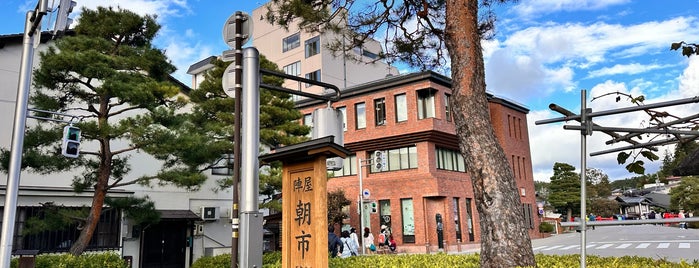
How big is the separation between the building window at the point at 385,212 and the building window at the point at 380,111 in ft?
15.5

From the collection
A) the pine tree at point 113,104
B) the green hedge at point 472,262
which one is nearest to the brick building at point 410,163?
the pine tree at point 113,104

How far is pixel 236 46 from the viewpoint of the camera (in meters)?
5.06

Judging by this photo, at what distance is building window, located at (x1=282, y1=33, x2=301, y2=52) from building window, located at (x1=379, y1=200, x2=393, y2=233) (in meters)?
16.4

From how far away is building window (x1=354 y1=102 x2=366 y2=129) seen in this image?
30534 millimetres

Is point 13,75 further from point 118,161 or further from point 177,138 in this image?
point 177,138

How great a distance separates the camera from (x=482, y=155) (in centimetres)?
664

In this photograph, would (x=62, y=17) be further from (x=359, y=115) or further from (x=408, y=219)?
(x=359, y=115)

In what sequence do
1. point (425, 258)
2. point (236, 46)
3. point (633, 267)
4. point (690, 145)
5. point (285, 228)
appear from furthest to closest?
point (425, 258) < point (285, 228) < point (633, 267) < point (236, 46) < point (690, 145)

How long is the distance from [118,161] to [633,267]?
12.6 meters

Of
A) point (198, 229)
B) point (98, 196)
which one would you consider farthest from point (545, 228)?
point (98, 196)

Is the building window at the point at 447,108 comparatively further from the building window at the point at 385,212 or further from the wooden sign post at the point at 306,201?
the wooden sign post at the point at 306,201

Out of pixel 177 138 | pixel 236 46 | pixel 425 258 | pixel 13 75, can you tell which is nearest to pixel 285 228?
pixel 236 46

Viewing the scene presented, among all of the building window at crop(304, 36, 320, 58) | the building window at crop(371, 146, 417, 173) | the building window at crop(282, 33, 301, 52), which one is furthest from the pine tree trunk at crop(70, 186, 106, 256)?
the building window at crop(282, 33, 301, 52)

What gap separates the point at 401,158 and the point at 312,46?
13.8m
